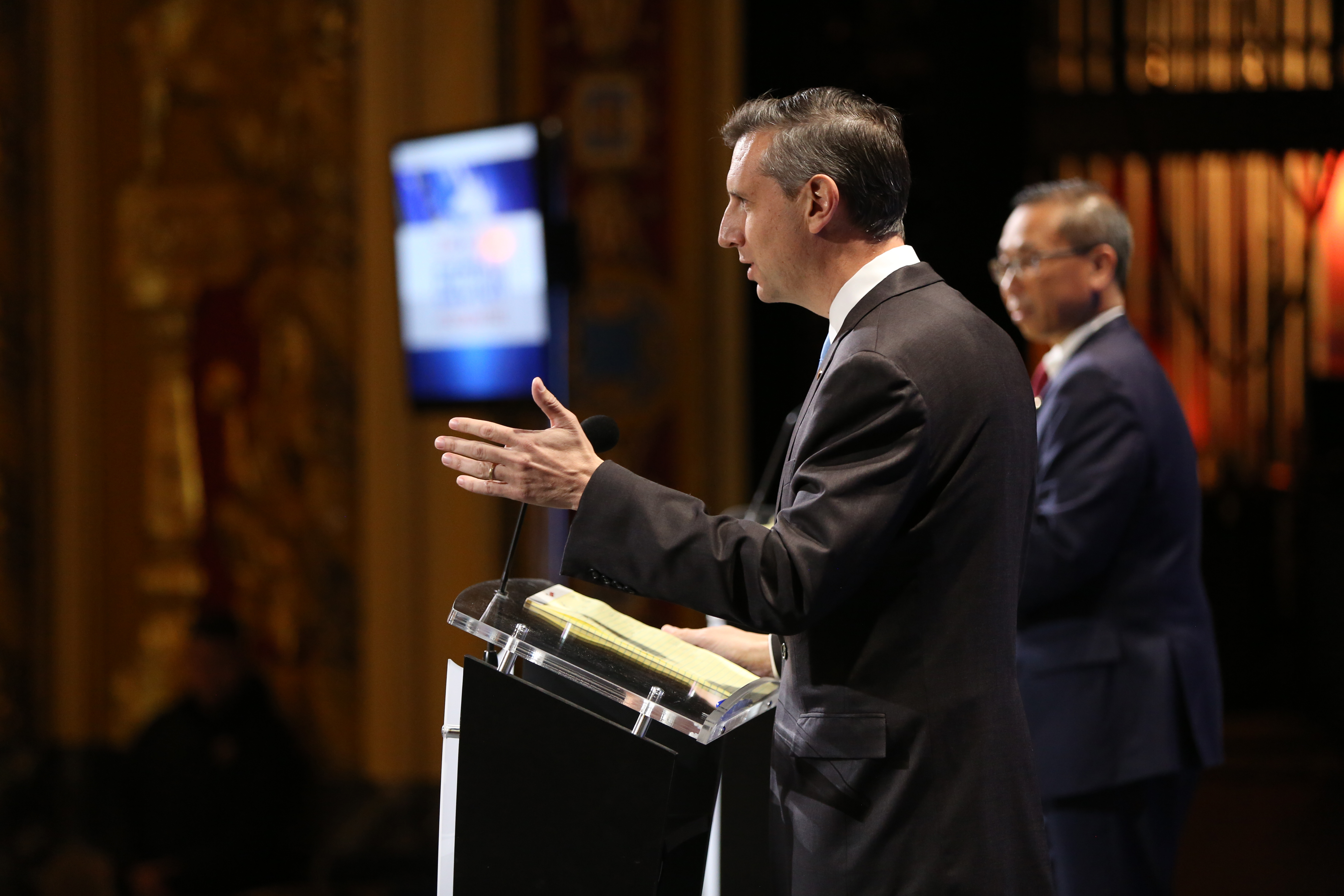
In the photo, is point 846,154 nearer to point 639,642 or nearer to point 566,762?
point 639,642

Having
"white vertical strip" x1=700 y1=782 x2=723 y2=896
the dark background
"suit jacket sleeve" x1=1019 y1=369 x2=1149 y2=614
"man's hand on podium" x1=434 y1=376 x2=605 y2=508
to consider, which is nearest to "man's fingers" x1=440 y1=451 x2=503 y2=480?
"man's hand on podium" x1=434 y1=376 x2=605 y2=508

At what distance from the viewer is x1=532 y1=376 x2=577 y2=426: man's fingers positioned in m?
1.28

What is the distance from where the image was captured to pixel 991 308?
436 cm

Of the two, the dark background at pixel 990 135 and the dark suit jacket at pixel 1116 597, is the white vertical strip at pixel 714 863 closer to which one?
the dark suit jacket at pixel 1116 597

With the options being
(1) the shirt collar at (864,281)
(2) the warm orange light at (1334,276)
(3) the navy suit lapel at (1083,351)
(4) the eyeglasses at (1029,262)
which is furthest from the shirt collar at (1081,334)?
(2) the warm orange light at (1334,276)

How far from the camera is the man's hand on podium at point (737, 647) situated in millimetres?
1588

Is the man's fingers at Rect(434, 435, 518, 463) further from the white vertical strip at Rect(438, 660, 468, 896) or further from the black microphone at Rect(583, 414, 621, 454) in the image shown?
the white vertical strip at Rect(438, 660, 468, 896)

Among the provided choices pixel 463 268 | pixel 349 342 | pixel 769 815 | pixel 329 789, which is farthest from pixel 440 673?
pixel 769 815

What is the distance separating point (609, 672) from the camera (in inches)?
54.7

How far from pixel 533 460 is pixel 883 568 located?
1.24 feet

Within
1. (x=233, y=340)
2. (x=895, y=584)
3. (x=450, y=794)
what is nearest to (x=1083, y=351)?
(x=895, y=584)

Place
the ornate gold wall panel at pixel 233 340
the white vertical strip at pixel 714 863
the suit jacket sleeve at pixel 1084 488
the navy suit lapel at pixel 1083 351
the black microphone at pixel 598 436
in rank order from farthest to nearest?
the ornate gold wall panel at pixel 233 340 < the navy suit lapel at pixel 1083 351 < the suit jacket sleeve at pixel 1084 488 < the white vertical strip at pixel 714 863 < the black microphone at pixel 598 436

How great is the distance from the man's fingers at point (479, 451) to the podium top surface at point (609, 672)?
6.8 inches

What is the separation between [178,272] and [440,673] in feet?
5.89
